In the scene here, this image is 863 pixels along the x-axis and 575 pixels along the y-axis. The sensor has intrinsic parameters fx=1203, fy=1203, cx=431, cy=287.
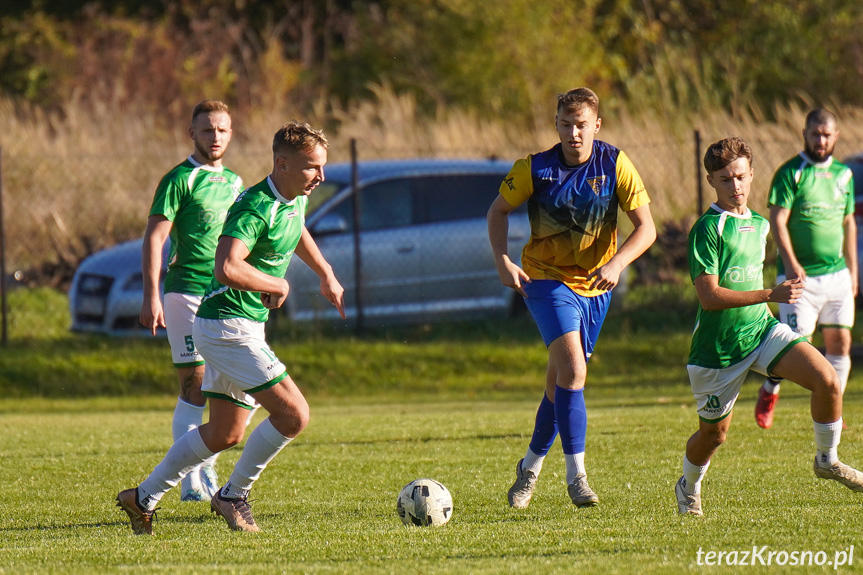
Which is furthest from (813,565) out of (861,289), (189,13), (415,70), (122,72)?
(189,13)

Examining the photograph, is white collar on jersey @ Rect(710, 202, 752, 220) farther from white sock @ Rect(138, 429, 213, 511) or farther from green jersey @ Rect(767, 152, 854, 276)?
green jersey @ Rect(767, 152, 854, 276)

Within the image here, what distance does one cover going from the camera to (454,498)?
244 inches

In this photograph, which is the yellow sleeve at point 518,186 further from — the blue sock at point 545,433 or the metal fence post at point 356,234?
the metal fence post at point 356,234

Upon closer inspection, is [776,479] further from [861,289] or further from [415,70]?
[415,70]

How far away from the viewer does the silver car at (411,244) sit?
41.3 ft

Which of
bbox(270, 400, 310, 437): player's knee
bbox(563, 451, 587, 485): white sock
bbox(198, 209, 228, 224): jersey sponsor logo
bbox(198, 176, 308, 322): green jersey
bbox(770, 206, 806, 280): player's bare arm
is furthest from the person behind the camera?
bbox(770, 206, 806, 280): player's bare arm

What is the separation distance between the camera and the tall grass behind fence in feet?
52.5

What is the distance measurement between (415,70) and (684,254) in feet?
35.3

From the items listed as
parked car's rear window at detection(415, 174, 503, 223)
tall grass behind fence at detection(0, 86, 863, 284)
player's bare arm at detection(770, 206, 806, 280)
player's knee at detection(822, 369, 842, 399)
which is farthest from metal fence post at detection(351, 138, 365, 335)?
player's knee at detection(822, 369, 842, 399)

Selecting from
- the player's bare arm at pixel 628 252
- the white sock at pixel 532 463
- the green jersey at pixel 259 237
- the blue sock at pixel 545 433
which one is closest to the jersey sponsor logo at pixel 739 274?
the player's bare arm at pixel 628 252

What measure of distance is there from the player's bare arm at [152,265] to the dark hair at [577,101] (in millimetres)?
2127

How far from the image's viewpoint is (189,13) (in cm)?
2953

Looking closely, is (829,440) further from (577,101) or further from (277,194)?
(277,194)

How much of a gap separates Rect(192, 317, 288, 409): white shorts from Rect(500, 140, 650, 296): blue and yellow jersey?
4.88 feet
